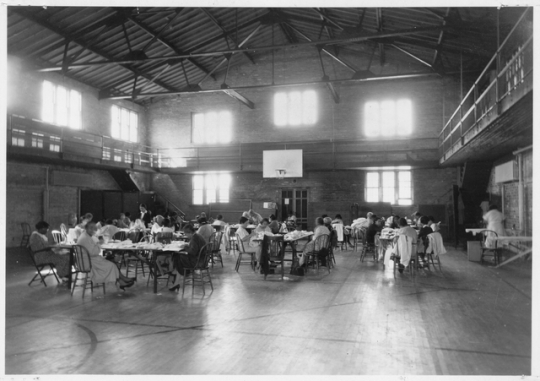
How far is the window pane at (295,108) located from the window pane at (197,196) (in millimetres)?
5473

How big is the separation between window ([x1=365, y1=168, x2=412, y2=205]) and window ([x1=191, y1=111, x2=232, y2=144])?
23.0 feet

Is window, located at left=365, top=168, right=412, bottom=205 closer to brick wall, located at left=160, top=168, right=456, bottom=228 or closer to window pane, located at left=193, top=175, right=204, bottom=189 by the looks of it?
brick wall, located at left=160, top=168, right=456, bottom=228

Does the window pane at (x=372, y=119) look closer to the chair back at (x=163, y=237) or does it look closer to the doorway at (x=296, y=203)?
the doorway at (x=296, y=203)

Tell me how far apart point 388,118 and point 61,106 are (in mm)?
13332

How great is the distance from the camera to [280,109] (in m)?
19.2

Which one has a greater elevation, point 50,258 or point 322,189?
point 322,189

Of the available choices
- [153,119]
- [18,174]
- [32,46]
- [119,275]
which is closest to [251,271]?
[119,275]

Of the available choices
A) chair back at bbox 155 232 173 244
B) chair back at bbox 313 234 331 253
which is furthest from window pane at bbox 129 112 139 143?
chair back at bbox 313 234 331 253

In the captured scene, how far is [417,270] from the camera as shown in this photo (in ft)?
28.2

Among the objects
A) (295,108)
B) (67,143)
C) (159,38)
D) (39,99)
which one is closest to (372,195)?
(295,108)

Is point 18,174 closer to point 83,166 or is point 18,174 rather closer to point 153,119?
point 83,166

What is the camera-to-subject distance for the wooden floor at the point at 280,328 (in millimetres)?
3736

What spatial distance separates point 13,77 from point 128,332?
12430 millimetres

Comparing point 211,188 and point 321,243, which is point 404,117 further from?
point 321,243
